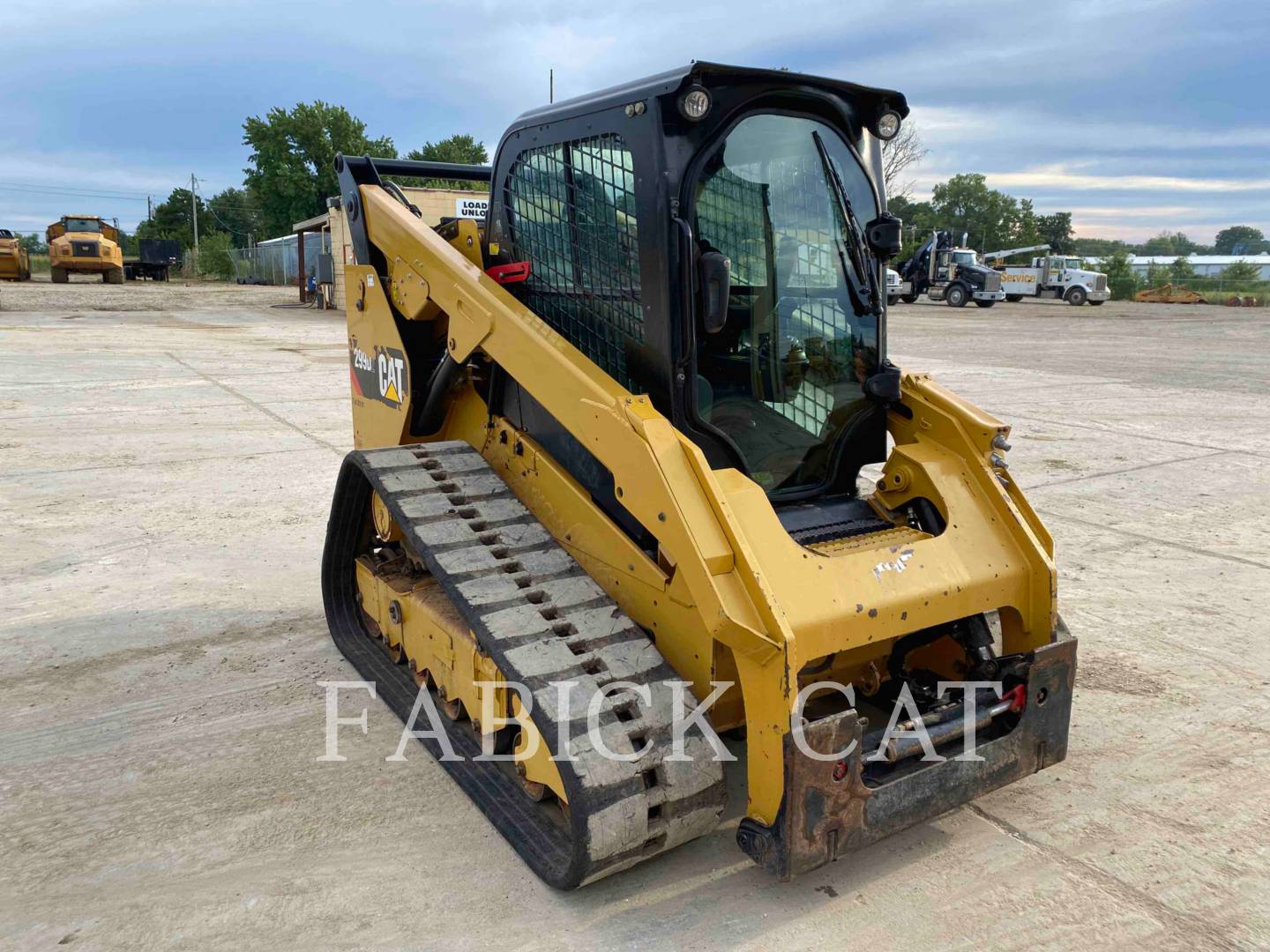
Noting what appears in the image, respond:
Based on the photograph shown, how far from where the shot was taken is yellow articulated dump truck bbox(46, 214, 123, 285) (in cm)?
3816

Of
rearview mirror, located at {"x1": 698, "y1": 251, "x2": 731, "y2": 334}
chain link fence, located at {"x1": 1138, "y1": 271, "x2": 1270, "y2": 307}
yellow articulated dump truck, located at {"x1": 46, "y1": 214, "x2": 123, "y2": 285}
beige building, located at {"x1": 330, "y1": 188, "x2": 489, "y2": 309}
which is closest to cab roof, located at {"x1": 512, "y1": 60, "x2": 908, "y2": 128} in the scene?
rearview mirror, located at {"x1": 698, "y1": 251, "x2": 731, "y2": 334}

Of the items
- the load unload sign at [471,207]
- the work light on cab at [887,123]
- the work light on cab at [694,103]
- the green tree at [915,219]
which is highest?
the green tree at [915,219]

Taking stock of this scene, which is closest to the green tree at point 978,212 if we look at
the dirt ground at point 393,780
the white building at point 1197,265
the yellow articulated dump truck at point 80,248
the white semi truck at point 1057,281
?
the white building at point 1197,265

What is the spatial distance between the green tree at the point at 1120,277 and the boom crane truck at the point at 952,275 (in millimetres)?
11296

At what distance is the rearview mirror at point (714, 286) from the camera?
2.84m

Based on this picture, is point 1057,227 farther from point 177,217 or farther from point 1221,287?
point 177,217

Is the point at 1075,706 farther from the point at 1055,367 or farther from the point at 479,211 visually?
the point at 479,211

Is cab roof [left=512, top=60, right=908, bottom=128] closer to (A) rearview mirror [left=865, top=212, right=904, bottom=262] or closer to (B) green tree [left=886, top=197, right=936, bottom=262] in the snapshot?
(A) rearview mirror [left=865, top=212, right=904, bottom=262]

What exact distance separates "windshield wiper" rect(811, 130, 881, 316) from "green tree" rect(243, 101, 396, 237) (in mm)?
58000

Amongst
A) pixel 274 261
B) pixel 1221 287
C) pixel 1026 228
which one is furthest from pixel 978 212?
pixel 274 261

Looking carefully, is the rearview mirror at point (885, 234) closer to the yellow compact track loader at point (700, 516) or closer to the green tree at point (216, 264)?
the yellow compact track loader at point (700, 516)

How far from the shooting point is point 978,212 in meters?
71.6

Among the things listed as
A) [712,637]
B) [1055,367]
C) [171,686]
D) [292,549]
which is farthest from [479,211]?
[712,637]

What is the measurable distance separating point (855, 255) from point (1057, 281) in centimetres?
3959
